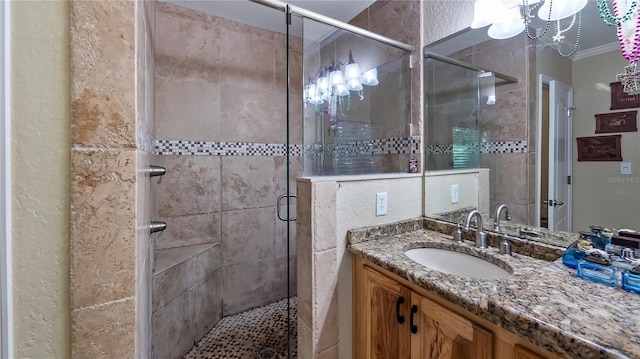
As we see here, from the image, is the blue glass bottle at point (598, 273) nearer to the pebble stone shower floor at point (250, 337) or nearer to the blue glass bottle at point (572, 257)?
the blue glass bottle at point (572, 257)

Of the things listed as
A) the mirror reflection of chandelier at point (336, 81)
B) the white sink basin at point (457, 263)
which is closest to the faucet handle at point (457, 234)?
the white sink basin at point (457, 263)

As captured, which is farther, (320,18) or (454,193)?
(454,193)

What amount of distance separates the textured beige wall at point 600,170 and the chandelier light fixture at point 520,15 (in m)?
0.13

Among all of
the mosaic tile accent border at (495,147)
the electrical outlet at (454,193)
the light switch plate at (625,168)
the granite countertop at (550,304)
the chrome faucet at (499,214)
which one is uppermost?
the mosaic tile accent border at (495,147)

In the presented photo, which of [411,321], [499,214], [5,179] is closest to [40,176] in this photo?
[5,179]

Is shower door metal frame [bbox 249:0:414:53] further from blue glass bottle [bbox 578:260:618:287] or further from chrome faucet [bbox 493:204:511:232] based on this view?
blue glass bottle [bbox 578:260:618:287]

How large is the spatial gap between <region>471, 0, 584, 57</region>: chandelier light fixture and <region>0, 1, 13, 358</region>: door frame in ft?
5.45

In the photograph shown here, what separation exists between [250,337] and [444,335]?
5.14 ft

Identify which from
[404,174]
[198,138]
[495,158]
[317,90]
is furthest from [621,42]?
[198,138]

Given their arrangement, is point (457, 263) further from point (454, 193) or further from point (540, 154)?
point (540, 154)

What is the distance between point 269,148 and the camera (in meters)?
2.49

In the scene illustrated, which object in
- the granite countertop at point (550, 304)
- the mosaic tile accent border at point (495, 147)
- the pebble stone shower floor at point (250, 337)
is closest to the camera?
the granite countertop at point (550, 304)

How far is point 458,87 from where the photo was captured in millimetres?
1497

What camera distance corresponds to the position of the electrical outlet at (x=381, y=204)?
1.42 m
